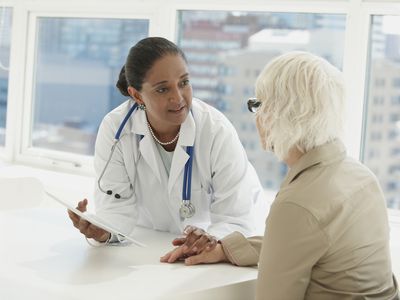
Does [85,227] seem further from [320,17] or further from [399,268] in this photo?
[320,17]

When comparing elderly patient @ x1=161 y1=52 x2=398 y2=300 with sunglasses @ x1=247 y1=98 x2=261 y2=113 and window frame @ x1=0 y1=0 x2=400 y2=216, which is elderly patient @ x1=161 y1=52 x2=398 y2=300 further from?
window frame @ x1=0 y1=0 x2=400 y2=216

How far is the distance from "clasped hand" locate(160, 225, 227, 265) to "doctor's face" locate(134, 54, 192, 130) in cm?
38

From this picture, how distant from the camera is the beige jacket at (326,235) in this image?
54.7 inches

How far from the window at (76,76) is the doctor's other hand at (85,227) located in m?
1.42

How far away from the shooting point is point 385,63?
8.61 ft

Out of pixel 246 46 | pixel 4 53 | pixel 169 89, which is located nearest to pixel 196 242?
pixel 169 89

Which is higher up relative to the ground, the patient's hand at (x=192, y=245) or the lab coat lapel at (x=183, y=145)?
the lab coat lapel at (x=183, y=145)

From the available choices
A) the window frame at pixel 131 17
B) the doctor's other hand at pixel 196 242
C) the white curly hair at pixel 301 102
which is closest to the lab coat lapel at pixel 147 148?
the doctor's other hand at pixel 196 242

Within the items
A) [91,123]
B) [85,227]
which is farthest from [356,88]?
[91,123]

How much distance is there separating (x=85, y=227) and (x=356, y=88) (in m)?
1.23

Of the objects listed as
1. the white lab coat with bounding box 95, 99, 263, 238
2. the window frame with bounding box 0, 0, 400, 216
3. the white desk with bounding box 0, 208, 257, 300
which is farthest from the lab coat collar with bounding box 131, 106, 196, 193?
the window frame with bounding box 0, 0, 400, 216

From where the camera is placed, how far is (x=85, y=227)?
6.61ft

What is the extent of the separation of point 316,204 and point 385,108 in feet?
4.47

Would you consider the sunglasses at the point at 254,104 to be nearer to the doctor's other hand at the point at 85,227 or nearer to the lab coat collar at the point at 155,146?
the lab coat collar at the point at 155,146
